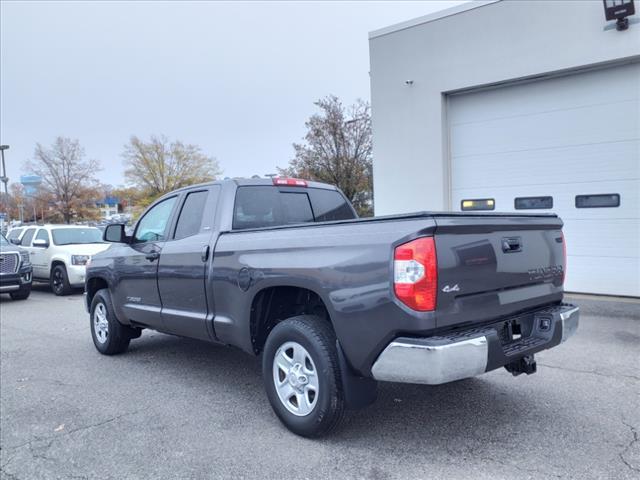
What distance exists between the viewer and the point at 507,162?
956 centimetres

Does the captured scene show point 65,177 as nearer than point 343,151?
No

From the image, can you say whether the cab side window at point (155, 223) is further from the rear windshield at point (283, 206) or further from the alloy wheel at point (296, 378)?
the alloy wheel at point (296, 378)

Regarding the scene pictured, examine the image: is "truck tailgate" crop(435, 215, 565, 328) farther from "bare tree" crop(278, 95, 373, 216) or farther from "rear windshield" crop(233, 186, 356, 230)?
"bare tree" crop(278, 95, 373, 216)

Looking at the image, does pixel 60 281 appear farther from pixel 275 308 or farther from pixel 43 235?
pixel 275 308

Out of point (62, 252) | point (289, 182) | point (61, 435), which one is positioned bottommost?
point (61, 435)

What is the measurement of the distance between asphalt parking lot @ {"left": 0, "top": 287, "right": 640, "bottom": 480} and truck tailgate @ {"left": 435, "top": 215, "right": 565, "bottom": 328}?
88 centimetres

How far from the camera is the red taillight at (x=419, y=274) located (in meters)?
2.89

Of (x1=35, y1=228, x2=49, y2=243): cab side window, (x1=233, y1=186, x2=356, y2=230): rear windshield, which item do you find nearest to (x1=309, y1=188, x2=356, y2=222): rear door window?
(x1=233, y1=186, x2=356, y2=230): rear windshield

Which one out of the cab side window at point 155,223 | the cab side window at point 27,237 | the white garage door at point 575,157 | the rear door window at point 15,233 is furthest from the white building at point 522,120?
the rear door window at point 15,233

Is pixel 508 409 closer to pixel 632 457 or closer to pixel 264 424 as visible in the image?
pixel 632 457

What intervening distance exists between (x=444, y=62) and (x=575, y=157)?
122 inches

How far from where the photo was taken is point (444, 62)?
10078 millimetres

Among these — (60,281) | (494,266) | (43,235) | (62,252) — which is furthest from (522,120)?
(43,235)

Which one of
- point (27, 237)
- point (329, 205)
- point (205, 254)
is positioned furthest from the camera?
point (27, 237)
